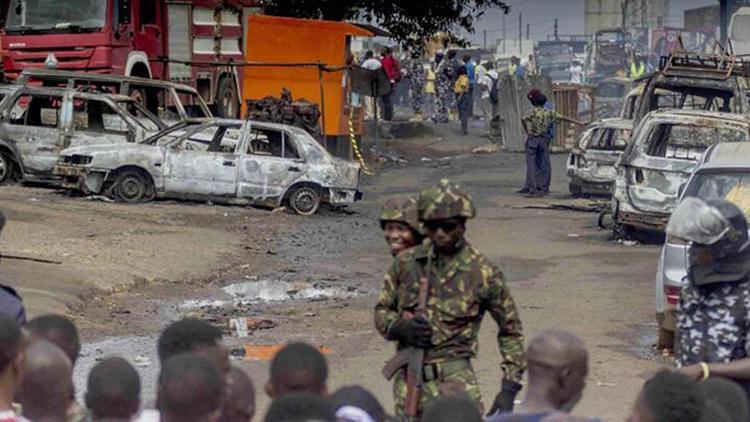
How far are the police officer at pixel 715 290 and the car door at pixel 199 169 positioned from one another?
15.2 metres

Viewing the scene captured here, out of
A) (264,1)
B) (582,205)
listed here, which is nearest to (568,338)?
(582,205)

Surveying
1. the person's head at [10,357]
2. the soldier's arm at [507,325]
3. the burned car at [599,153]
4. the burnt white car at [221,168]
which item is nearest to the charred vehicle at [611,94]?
the burned car at [599,153]

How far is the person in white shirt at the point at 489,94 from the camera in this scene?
125 feet

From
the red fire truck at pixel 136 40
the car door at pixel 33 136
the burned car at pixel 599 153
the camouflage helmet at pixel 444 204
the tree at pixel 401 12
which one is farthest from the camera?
the tree at pixel 401 12

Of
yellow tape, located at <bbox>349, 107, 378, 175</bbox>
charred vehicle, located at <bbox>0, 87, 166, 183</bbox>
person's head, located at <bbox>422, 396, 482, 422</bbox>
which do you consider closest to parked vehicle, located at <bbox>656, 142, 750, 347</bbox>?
person's head, located at <bbox>422, 396, 482, 422</bbox>

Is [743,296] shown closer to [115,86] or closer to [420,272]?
[420,272]

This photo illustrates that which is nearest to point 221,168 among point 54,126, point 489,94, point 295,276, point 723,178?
point 54,126

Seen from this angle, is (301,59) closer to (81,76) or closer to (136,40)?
(136,40)

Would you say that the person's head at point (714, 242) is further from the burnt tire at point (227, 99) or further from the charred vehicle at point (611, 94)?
the charred vehicle at point (611, 94)

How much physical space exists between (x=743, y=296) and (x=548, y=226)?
15319mm

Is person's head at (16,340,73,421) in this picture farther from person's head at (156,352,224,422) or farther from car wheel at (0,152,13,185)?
car wheel at (0,152,13,185)

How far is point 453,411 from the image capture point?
4512 millimetres

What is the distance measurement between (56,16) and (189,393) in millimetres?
21290

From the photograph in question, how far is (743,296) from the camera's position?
5.82 m
